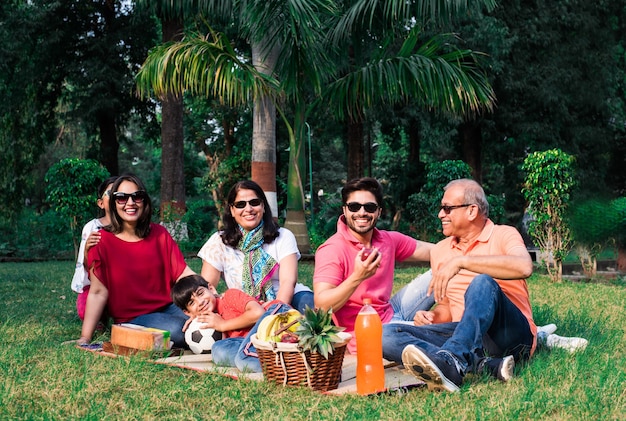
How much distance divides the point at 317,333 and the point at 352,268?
77 cm

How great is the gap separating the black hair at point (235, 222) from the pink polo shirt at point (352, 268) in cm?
75

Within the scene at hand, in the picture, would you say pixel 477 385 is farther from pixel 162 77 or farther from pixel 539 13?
pixel 539 13

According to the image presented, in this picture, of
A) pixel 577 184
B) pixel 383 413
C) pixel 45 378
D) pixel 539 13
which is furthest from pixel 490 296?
pixel 539 13

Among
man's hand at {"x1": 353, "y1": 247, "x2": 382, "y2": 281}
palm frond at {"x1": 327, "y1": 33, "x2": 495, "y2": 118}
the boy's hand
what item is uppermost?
palm frond at {"x1": 327, "y1": 33, "x2": 495, "y2": 118}

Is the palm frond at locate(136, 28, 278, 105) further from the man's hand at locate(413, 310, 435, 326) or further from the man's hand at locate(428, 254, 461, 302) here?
the man's hand at locate(428, 254, 461, 302)

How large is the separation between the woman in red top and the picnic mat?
43 cm

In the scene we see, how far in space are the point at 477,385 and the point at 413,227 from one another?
508 inches

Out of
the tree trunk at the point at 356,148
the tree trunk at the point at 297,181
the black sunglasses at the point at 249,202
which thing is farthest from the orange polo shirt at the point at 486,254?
the tree trunk at the point at 356,148

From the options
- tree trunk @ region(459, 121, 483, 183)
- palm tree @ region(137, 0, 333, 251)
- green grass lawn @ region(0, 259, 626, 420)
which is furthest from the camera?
tree trunk @ region(459, 121, 483, 183)

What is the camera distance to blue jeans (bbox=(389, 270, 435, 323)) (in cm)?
545

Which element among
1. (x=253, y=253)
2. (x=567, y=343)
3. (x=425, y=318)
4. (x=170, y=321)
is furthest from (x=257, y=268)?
(x=567, y=343)

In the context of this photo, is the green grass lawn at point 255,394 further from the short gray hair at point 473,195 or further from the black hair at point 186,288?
the short gray hair at point 473,195

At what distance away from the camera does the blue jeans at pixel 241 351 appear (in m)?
4.52

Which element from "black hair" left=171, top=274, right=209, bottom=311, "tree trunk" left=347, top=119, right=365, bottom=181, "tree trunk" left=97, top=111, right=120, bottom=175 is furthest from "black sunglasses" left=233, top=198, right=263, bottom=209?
"tree trunk" left=97, top=111, right=120, bottom=175
